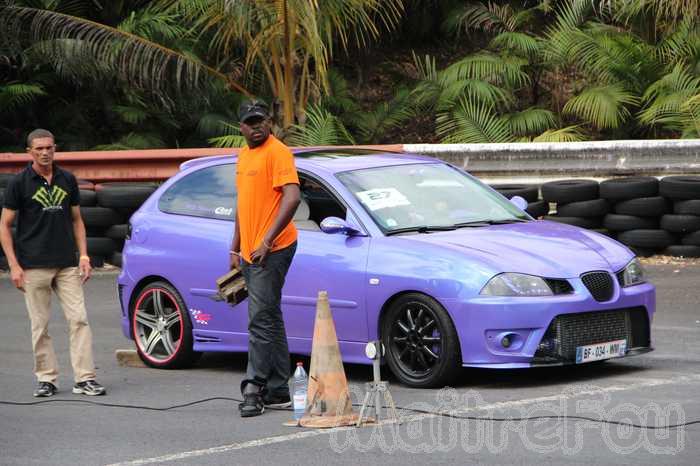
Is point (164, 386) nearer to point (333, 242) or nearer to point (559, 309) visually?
point (333, 242)

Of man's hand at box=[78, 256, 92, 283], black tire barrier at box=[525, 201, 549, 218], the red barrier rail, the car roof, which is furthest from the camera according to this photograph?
the red barrier rail

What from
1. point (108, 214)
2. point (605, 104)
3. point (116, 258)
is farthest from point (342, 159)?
point (605, 104)

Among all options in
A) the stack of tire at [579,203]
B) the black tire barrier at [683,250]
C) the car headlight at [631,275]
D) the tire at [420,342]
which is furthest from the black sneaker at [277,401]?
the black tire barrier at [683,250]

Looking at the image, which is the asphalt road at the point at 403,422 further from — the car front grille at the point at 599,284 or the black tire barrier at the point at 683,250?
the black tire barrier at the point at 683,250

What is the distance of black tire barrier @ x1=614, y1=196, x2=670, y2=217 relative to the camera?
14.0 m

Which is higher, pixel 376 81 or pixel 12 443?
pixel 376 81

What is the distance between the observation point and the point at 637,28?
20.9 m

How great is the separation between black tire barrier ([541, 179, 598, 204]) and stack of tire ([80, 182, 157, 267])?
4367 mm

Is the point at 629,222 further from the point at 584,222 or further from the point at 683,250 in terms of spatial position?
the point at 683,250

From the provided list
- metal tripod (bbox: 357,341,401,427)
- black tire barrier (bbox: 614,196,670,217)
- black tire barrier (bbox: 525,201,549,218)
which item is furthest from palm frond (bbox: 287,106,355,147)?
metal tripod (bbox: 357,341,401,427)

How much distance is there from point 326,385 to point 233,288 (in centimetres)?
119

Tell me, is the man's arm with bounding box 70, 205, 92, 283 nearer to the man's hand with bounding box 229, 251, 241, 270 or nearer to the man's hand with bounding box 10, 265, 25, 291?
the man's hand with bounding box 10, 265, 25, 291

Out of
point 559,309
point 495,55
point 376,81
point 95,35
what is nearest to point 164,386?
point 559,309

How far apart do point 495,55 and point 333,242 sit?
12.6 m
